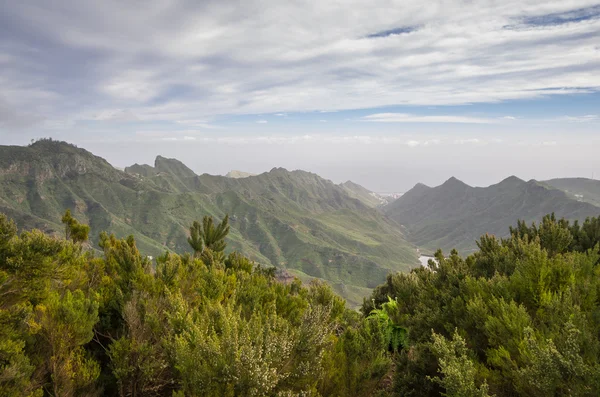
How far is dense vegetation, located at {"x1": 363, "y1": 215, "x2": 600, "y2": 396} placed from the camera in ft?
12.4

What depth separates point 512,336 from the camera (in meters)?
5.01

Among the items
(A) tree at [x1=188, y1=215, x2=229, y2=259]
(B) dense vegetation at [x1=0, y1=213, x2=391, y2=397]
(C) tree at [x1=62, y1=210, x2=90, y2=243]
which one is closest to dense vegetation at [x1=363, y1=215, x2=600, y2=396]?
(B) dense vegetation at [x1=0, y1=213, x2=391, y2=397]

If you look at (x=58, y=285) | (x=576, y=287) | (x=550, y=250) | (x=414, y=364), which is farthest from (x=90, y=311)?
(x=550, y=250)

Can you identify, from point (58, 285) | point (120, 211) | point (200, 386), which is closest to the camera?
point (200, 386)

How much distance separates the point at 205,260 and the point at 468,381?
13088 millimetres

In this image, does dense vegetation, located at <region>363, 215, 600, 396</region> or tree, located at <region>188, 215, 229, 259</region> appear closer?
dense vegetation, located at <region>363, 215, 600, 396</region>

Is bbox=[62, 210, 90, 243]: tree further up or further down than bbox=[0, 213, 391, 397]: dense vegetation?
further up

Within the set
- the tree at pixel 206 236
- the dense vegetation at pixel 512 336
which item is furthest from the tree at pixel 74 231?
the dense vegetation at pixel 512 336

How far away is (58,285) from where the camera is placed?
26.5ft

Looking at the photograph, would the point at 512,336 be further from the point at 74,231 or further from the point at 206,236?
the point at 206,236

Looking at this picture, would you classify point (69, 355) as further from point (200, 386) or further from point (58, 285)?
point (58, 285)

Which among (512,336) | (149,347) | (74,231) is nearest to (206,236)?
(74,231)

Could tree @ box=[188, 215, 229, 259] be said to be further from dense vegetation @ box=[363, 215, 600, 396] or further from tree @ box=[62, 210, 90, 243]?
dense vegetation @ box=[363, 215, 600, 396]

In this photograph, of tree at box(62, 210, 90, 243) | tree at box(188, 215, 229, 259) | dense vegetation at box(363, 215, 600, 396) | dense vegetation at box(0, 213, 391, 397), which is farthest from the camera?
tree at box(188, 215, 229, 259)
